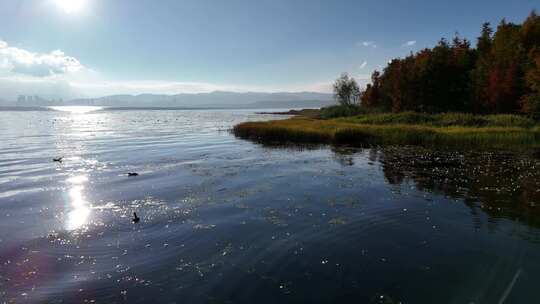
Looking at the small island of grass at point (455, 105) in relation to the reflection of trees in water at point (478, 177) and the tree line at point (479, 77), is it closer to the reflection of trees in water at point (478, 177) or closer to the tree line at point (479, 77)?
the tree line at point (479, 77)

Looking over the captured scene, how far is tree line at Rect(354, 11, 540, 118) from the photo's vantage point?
62906mm

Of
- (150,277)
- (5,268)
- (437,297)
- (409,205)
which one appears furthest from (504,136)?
(5,268)

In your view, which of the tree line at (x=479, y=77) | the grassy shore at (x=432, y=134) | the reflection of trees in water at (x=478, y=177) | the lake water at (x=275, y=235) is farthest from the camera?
the tree line at (x=479, y=77)

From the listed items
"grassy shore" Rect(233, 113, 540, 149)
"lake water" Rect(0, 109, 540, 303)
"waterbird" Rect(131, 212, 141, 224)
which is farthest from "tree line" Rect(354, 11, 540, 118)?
"waterbird" Rect(131, 212, 141, 224)

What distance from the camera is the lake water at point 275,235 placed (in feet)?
36.2

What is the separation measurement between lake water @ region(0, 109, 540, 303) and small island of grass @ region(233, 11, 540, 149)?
15.1 meters

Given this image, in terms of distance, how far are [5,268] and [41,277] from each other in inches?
67.9

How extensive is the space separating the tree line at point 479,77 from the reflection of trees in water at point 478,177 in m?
27.9

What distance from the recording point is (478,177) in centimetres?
2597

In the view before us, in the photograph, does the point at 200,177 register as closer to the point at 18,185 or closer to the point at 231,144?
the point at 18,185

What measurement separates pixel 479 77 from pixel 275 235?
2714 inches

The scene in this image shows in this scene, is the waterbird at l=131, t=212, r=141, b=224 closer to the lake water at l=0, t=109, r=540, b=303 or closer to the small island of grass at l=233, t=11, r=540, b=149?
the lake water at l=0, t=109, r=540, b=303

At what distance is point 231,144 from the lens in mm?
48906

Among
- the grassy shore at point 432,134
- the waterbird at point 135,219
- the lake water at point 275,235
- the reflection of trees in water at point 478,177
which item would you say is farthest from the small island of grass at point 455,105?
the waterbird at point 135,219
